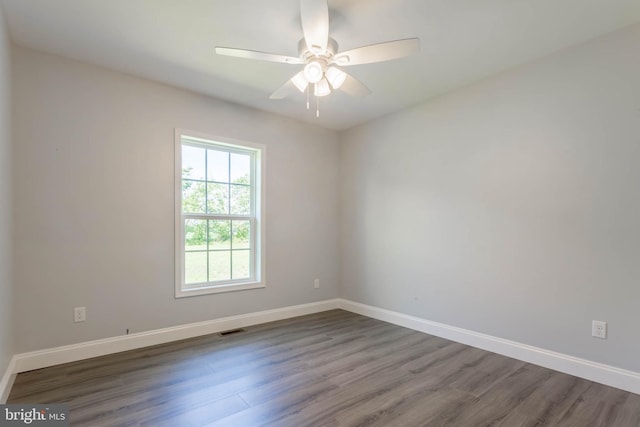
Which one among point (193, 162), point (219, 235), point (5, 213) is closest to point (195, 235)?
point (219, 235)

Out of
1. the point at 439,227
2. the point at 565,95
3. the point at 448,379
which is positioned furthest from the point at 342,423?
the point at 565,95

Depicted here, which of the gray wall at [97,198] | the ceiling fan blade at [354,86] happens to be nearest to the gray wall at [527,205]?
the ceiling fan blade at [354,86]

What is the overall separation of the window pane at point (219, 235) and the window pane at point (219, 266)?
0.26 ft

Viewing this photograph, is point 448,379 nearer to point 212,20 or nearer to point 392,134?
point 392,134

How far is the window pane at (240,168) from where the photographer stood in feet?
12.2

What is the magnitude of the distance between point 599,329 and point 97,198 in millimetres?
4184

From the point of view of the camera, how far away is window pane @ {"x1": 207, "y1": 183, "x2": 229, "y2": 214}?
3.53 metres

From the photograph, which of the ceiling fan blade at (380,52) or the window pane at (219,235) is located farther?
the window pane at (219,235)

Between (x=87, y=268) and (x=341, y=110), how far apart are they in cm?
304

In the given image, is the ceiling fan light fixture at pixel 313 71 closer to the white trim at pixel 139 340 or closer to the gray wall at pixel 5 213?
the gray wall at pixel 5 213

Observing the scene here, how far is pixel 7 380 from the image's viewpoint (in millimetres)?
2186

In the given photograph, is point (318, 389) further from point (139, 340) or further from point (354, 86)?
point (354, 86)

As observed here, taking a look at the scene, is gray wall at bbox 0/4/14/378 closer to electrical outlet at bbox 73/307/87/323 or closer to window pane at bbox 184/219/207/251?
electrical outlet at bbox 73/307/87/323

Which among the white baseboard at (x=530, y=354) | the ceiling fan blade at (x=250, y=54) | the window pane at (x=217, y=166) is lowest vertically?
the white baseboard at (x=530, y=354)
